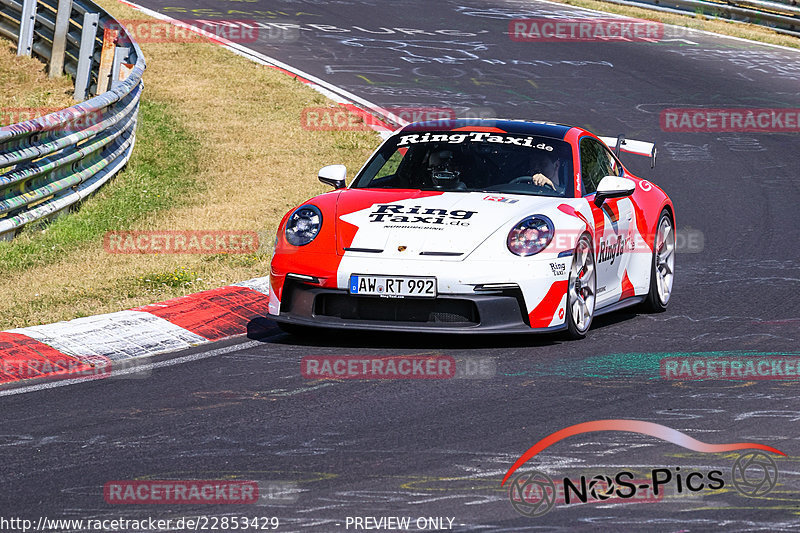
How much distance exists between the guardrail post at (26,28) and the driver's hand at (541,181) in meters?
11.4

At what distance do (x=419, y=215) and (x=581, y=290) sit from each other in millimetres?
1115

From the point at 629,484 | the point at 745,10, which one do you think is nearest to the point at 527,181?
the point at 629,484

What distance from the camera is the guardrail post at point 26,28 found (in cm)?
1823

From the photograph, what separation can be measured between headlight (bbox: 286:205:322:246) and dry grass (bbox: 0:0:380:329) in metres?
1.40

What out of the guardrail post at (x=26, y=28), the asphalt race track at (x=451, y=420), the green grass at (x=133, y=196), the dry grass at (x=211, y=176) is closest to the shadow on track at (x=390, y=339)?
the asphalt race track at (x=451, y=420)

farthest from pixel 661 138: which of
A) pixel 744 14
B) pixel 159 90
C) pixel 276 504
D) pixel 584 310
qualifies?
pixel 276 504

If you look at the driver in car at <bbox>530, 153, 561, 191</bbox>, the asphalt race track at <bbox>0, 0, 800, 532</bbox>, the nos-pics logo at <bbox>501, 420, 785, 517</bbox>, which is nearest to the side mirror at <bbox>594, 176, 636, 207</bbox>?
the driver in car at <bbox>530, 153, 561, 191</bbox>

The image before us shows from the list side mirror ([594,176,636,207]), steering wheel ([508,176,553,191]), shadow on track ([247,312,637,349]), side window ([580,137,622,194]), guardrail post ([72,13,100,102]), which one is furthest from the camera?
guardrail post ([72,13,100,102])

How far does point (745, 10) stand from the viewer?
85.4 ft

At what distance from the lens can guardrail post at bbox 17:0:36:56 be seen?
1823cm

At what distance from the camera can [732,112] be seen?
18234 mm

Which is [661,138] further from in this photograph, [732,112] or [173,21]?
[173,21]

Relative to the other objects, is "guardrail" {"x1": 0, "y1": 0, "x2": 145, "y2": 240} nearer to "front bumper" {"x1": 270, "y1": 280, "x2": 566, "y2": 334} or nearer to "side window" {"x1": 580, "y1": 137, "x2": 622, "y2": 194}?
"front bumper" {"x1": 270, "y1": 280, "x2": 566, "y2": 334}

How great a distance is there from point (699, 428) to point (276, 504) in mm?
2054
